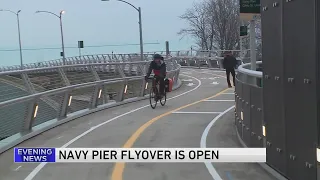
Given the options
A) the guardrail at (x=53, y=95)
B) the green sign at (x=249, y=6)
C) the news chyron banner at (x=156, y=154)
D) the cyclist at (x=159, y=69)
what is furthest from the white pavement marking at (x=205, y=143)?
the guardrail at (x=53, y=95)

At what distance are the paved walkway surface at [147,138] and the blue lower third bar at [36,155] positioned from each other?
246 mm

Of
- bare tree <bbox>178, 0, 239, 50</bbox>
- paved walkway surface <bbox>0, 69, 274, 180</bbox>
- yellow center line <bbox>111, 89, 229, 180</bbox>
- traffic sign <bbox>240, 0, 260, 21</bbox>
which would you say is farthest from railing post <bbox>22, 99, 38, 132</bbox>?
bare tree <bbox>178, 0, 239, 50</bbox>

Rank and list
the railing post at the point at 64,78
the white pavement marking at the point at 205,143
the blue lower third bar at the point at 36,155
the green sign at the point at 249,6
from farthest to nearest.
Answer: the railing post at the point at 64,78, the green sign at the point at 249,6, the white pavement marking at the point at 205,143, the blue lower third bar at the point at 36,155

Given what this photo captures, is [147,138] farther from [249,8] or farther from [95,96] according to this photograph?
[95,96]

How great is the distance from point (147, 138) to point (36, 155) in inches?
144

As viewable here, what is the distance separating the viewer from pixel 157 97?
16766mm

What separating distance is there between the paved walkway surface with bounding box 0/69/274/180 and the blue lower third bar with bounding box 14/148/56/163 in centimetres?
25

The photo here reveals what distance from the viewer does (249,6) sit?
11.5 meters

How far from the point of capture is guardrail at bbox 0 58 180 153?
10.7 m

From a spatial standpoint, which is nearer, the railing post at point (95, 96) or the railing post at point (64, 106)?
the railing post at point (64, 106)

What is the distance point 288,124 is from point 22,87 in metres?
7.55

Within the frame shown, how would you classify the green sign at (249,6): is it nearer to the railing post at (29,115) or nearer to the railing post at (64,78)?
the railing post at (29,115)


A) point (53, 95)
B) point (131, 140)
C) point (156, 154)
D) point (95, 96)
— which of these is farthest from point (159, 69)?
point (156, 154)

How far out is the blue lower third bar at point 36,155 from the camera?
6945mm
